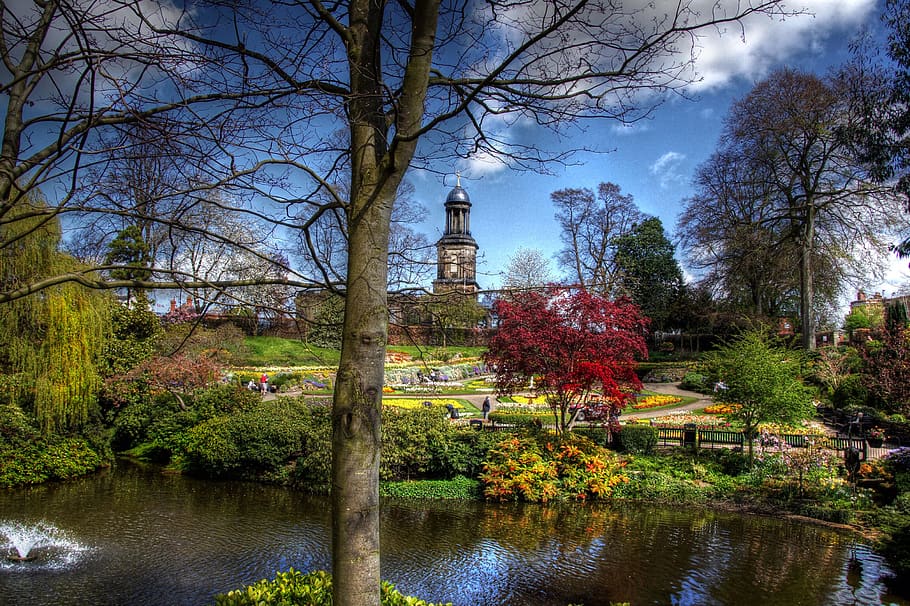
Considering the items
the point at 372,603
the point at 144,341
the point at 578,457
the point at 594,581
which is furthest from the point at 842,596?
the point at 144,341

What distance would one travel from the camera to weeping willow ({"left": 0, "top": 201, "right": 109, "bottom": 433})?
1276 centimetres

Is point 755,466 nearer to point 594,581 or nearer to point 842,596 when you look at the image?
point 842,596

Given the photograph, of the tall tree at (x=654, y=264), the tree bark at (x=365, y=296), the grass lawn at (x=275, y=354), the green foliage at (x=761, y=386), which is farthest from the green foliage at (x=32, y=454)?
the tall tree at (x=654, y=264)

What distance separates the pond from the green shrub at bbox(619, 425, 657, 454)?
3.38m

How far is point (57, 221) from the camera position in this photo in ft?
41.4

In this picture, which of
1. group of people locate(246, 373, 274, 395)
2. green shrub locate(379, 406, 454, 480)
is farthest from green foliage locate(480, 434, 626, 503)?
group of people locate(246, 373, 274, 395)

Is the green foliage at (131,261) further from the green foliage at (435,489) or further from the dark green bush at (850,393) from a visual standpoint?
the dark green bush at (850,393)

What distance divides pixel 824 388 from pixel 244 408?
76.0 ft

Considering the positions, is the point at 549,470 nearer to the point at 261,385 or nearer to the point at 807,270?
the point at 261,385

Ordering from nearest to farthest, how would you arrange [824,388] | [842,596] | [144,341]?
[842,596]
[144,341]
[824,388]

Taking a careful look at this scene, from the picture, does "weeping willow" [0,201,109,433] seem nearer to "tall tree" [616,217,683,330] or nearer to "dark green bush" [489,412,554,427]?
"dark green bush" [489,412,554,427]

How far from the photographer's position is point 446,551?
9070mm

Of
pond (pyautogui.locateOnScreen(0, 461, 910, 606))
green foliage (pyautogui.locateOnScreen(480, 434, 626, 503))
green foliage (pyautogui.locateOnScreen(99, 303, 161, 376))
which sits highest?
green foliage (pyautogui.locateOnScreen(99, 303, 161, 376))

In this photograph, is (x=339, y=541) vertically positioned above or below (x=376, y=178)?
below
